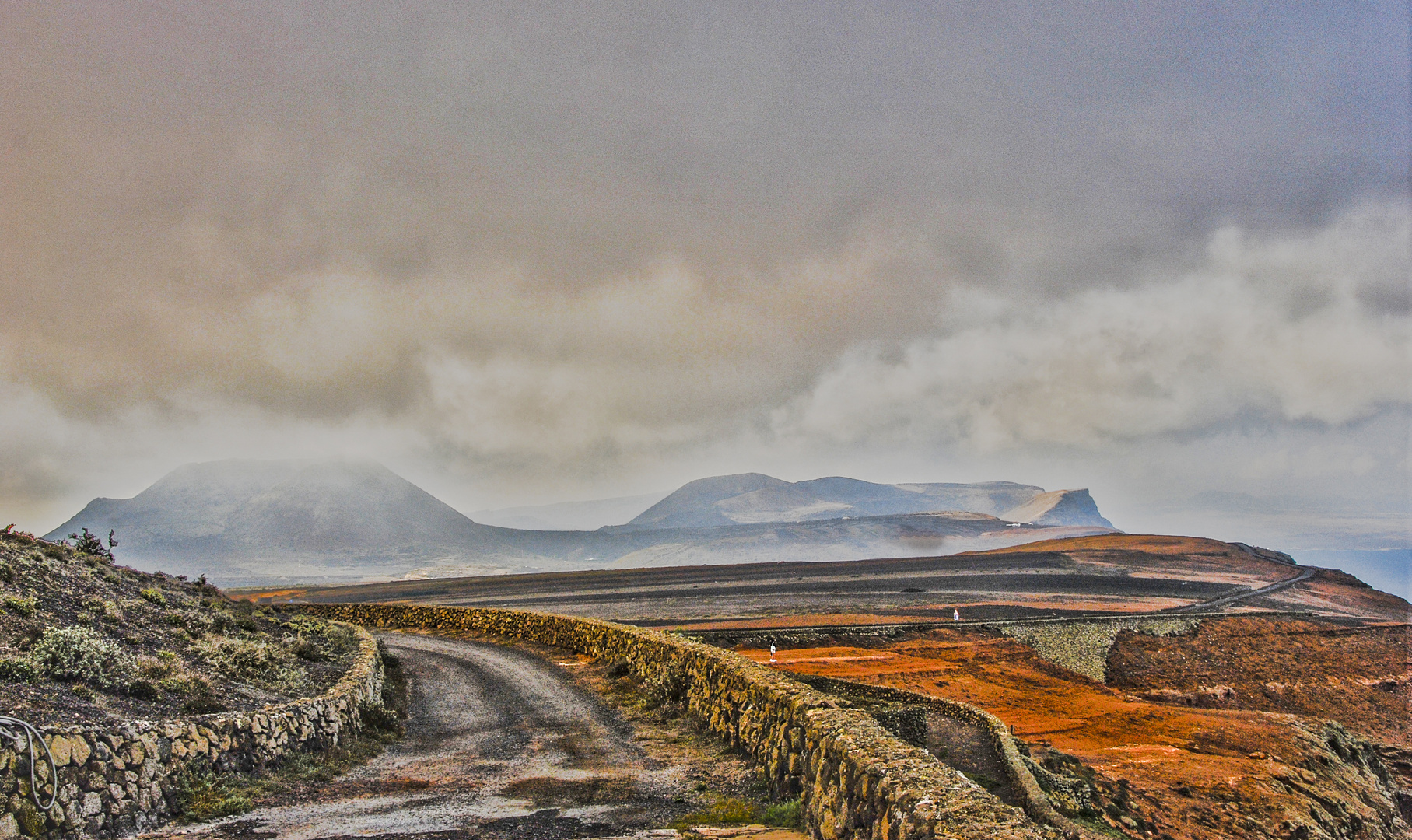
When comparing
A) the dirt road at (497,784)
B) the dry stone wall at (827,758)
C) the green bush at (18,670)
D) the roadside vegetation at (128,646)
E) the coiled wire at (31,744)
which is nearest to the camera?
the dry stone wall at (827,758)

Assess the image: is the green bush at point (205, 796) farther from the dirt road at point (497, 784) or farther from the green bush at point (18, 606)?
the green bush at point (18, 606)

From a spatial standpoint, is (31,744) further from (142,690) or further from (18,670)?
(142,690)

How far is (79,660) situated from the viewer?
9836 mm

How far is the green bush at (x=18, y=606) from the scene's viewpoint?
37.9 feet

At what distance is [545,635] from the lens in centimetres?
2825

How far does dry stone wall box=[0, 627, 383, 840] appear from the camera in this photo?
6.58 m

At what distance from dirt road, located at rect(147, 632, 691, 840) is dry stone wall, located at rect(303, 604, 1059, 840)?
1.30m

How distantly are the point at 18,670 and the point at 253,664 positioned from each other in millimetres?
5366

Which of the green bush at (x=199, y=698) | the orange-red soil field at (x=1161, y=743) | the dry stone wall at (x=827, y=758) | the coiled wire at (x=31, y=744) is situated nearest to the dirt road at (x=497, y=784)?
the coiled wire at (x=31, y=744)

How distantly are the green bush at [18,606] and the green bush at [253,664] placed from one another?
8.79 ft

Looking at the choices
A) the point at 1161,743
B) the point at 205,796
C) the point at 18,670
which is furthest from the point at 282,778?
the point at 1161,743

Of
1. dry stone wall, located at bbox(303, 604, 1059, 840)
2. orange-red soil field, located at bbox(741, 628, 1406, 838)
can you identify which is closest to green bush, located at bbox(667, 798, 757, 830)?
dry stone wall, located at bbox(303, 604, 1059, 840)

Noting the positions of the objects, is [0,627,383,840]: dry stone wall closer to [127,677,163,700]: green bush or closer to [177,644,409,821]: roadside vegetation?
[177,644,409,821]: roadside vegetation

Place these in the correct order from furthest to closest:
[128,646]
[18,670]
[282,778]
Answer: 1. [128,646]
2. [282,778]
3. [18,670]
